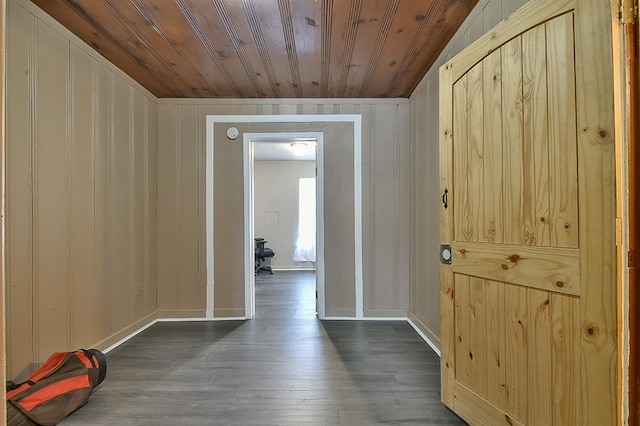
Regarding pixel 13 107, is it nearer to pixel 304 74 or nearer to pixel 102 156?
pixel 102 156

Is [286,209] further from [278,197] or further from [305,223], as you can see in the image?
[305,223]

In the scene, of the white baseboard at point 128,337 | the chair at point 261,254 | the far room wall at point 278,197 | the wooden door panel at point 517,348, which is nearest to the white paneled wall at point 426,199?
the wooden door panel at point 517,348

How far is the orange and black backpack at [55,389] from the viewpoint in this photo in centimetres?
164

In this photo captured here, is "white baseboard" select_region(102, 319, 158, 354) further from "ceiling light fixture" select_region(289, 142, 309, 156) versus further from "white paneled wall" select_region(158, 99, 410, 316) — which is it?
"ceiling light fixture" select_region(289, 142, 309, 156)

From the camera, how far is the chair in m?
6.90

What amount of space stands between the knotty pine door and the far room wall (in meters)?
5.87

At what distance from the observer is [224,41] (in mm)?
2488

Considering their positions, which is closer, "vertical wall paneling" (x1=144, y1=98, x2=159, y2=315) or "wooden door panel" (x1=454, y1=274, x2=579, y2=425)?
"wooden door panel" (x1=454, y1=274, x2=579, y2=425)

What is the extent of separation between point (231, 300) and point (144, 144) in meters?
1.90

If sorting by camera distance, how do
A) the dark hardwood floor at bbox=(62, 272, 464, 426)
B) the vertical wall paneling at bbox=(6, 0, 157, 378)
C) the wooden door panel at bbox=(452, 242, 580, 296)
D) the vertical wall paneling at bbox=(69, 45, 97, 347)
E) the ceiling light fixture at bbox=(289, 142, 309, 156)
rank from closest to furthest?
the wooden door panel at bbox=(452, 242, 580, 296) < the dark hardwood floor at bbox=(62, 272, 464, 426) < the vertical wall paneling at bbox=(6, 0, 157, 378) < the vertical wall paneling at bbox=(69, 45, 97, 347) < the ceiling light fixture at bbox=(289, 142, 309, 156)

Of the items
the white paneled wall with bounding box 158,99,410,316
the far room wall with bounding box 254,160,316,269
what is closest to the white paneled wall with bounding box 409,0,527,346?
the white paneled wall with bounding box 158,99,410,316

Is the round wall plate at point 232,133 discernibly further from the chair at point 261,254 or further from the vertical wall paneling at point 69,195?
the chair at point 261,254

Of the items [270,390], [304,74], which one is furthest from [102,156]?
[270,390]

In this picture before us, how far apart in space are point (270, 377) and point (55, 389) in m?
1.22
